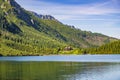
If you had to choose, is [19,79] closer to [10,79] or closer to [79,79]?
[10,79]

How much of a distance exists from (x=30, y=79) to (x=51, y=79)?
5795 millimetres

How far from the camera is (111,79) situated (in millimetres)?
81688

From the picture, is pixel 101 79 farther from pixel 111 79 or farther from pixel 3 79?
pixel 3 79

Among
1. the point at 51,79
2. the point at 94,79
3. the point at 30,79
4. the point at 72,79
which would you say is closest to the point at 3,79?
the point at 30,79

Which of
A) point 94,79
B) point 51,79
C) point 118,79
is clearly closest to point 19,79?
point 51,79

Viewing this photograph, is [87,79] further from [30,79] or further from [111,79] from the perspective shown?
[30,79]

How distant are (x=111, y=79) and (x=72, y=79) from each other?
10.7m

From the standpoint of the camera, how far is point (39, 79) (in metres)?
82.2

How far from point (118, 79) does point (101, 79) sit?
15.0 ft

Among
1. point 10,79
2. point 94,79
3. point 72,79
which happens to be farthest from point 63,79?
point 10,79

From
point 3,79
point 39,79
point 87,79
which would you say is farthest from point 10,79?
point 87,79

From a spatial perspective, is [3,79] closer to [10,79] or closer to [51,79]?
[10,79]

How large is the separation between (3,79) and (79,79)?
21.0 m

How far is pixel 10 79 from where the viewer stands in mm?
83250
